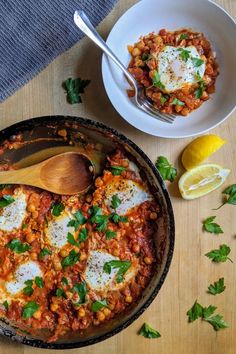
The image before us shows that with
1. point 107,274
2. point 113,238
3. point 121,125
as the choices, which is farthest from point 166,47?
point 107,274

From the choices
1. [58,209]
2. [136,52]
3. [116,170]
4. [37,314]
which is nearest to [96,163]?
[116,170]

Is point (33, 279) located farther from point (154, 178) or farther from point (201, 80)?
point (201, 80)

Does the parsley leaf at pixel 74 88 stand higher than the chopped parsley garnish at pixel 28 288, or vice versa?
the parsley leaf at pixel 74 88

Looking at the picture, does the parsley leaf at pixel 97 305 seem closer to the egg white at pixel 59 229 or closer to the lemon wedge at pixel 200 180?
the egg white at pixel 59 229

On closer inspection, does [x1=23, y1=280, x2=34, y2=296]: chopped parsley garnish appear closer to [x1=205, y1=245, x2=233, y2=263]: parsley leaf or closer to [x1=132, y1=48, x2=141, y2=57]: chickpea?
[x1=205, y1=245, x2=233, y2=263]: parsley leaf

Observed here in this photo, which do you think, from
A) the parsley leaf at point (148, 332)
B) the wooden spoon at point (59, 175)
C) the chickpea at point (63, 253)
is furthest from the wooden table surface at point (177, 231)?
the chickpea at point (63, 253)

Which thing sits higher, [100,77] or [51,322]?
[100,77]
